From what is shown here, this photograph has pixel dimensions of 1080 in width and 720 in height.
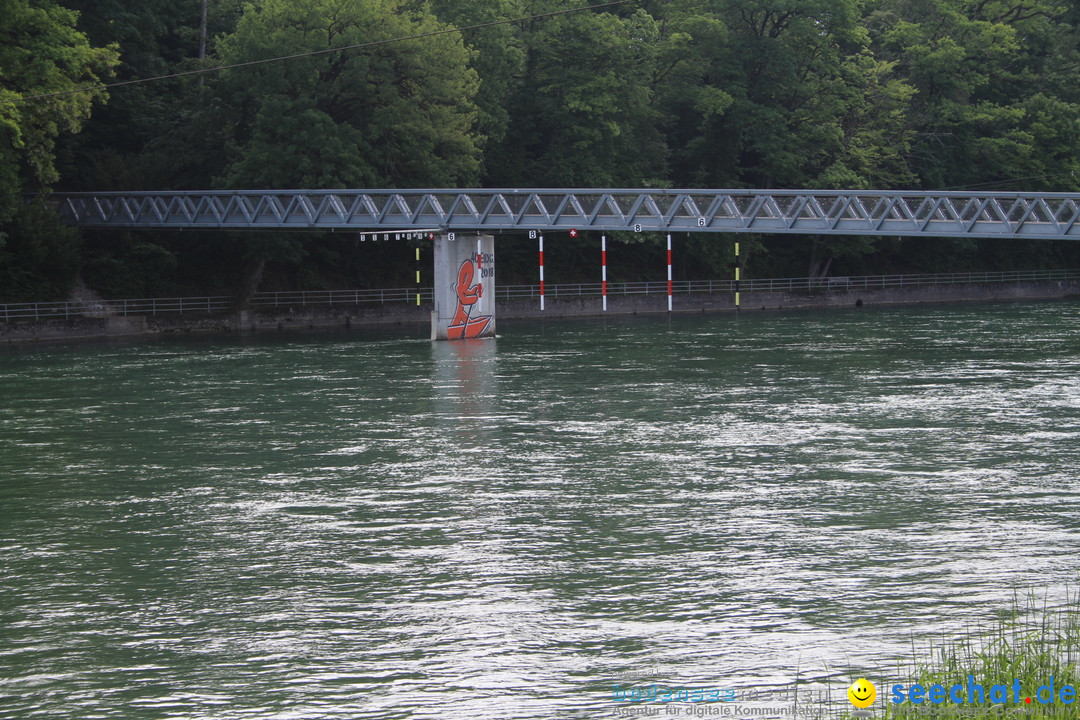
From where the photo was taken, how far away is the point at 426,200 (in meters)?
55.3

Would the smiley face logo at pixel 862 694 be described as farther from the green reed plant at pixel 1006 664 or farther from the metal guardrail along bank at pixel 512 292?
the metal guardrail along bank at pixel 512 292

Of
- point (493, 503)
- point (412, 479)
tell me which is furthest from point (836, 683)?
point (412, 479)

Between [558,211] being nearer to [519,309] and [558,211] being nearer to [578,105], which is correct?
[519,309]

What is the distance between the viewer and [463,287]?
55.1 m

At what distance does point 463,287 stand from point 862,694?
147 ft

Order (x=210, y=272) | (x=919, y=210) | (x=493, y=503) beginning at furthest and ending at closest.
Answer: (x=210, y=272), (x=919, y=210), (x=493, y=503)

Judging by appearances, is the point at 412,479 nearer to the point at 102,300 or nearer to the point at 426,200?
the point at 426,200

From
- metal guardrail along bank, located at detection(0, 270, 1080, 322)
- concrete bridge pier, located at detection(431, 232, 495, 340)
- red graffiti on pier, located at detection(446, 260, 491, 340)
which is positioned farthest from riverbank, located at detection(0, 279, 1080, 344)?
red graffiti on pier, located at detection(446, 260, 491, 340)

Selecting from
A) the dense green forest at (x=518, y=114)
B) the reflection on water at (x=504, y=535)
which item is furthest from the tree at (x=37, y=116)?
the reflection on water at (x=504, y=535)

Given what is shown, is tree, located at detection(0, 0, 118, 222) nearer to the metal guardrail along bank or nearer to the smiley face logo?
the metal guardrail along bank

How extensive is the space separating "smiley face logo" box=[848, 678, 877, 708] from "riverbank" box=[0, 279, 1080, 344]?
4786 centimetres

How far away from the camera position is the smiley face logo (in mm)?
10633

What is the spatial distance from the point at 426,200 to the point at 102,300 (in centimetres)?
1534

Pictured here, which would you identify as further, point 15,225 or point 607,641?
point 15,225
